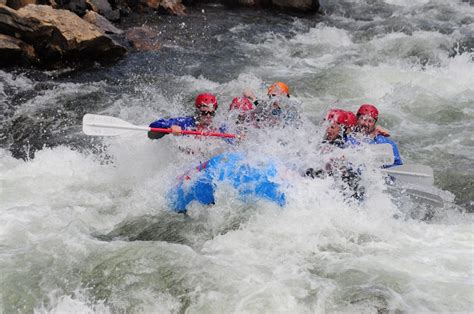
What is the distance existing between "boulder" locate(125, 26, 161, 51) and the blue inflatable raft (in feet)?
20.3

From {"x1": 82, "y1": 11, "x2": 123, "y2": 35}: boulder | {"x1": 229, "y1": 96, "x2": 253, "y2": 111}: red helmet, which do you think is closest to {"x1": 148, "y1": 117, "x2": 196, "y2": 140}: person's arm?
{"x1": 229, "y1": 96, "x2": 253, "y2": 111}: red helmet

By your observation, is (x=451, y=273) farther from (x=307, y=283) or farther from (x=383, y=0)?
(x=383, y=0)

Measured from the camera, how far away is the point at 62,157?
654cm

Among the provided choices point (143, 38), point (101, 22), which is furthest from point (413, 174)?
point (101, 22)

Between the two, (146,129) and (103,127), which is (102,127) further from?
(146,129)

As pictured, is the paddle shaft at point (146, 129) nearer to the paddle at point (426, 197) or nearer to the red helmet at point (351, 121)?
the red helmet at point (351, 121)

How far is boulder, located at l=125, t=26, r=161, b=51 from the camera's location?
10.9 m

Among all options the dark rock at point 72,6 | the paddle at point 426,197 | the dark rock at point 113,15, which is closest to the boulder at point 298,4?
the dark rock at point 113,15

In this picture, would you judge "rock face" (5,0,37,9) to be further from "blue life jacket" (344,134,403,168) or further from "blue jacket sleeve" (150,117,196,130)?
"blue life jacket" (344,134,403,168)

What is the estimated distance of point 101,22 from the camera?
1098 cm

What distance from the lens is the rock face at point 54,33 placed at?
29.7ft

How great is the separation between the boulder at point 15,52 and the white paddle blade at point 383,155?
21.0 ft

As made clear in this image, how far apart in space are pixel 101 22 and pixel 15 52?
234 centimetres

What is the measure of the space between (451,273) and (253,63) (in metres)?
7.02
